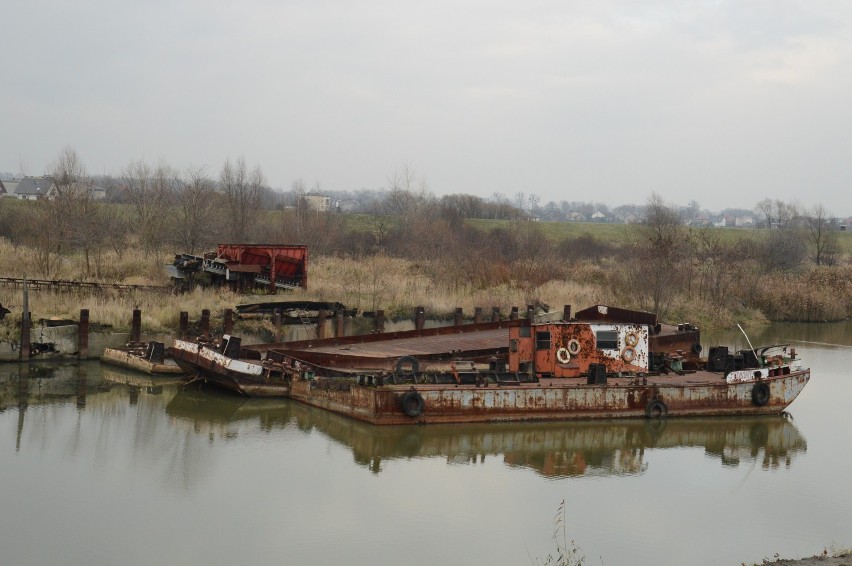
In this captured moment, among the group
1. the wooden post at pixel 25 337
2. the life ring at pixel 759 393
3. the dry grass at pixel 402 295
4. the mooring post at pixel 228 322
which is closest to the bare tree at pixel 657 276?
the dry grass at pixel 402 295

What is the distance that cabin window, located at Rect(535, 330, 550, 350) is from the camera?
75.5 feet

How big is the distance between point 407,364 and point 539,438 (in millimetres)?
3957

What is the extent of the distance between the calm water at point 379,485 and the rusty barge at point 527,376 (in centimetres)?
42

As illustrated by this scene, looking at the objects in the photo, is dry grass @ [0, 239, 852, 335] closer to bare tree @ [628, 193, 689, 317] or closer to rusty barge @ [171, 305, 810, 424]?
bare tree @ [628, 193, 689, 317]

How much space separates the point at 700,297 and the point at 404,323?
1920 cm

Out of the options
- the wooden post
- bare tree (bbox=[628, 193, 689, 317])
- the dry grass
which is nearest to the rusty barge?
the wooden post

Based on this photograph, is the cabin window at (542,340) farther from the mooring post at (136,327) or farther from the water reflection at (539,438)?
the mooring post at (136,327)

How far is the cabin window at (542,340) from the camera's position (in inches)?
906

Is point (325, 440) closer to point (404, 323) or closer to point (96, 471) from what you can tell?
point (96, 471)

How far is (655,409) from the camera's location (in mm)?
22688

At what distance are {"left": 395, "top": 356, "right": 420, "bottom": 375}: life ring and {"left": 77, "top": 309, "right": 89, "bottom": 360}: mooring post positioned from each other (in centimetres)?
1052

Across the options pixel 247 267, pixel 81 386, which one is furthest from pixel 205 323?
pixel 247 267

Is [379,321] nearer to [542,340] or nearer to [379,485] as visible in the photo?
[542,340]

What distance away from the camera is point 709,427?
2297 cm
